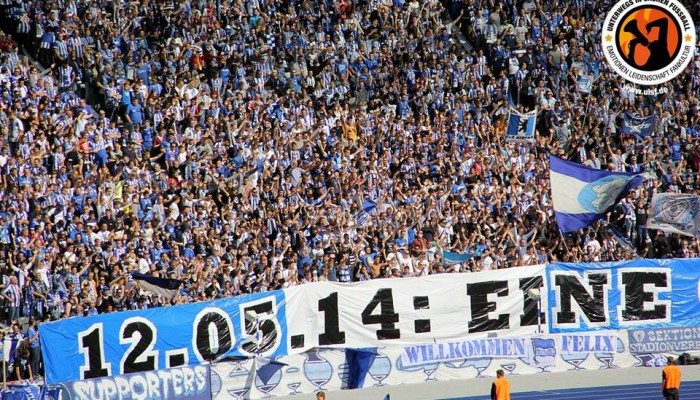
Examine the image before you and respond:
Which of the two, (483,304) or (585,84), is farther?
(585,84)

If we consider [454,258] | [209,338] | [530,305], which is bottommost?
[209,338]

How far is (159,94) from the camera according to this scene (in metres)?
28.5

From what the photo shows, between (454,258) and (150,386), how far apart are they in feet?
26.9

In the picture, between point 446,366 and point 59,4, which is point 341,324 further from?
point 59,4

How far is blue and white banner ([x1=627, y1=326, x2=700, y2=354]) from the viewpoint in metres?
26.8

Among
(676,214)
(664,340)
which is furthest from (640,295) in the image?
(676,214)

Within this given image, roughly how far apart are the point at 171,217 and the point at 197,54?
6061 mm

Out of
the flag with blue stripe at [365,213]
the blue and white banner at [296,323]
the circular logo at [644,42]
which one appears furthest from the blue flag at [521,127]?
the blue and white banner at [296,323]

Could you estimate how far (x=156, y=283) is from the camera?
23.4 metres

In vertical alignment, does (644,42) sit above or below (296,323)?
above

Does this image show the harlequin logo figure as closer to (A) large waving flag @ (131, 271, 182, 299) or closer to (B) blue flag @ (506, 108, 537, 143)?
(B) blue flag @ (506, 108, 537, 143)

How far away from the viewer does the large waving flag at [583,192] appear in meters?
27.3

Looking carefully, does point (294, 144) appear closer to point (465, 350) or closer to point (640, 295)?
point (465, 350)

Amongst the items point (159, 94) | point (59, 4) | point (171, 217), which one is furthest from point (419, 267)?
point (59, 4)
